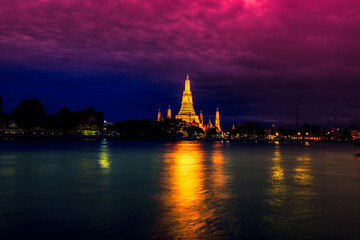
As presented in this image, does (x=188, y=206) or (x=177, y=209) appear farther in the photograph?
(x=188, y=206)

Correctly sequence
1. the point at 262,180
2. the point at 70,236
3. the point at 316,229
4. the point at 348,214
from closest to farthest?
1. the point at 70,236
2. the point at 316,229
3. the point at 348,214
4. the point at 262,180

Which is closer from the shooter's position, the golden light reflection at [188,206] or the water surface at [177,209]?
the water surface at [177,209]

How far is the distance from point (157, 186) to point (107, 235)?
388 inches

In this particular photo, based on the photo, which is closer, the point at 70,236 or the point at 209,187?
the point at 70,236

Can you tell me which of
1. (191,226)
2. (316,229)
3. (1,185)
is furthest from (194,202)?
(1,185)

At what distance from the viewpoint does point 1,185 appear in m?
19.8

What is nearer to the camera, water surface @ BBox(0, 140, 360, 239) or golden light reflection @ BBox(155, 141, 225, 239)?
water surface @ BBox(0, 140, 360, 239)

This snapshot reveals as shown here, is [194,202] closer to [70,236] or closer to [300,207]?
[300,207]

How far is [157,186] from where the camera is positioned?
Result: 20062 mm

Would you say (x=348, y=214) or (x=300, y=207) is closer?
(x=348, y=214)

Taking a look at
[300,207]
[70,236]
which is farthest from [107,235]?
[300,207]

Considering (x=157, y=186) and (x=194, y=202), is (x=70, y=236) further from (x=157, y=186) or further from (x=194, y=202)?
(x=157, y=186)

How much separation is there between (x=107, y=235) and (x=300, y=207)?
8724 mm

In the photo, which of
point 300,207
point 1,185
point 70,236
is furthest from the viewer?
point 1,185
